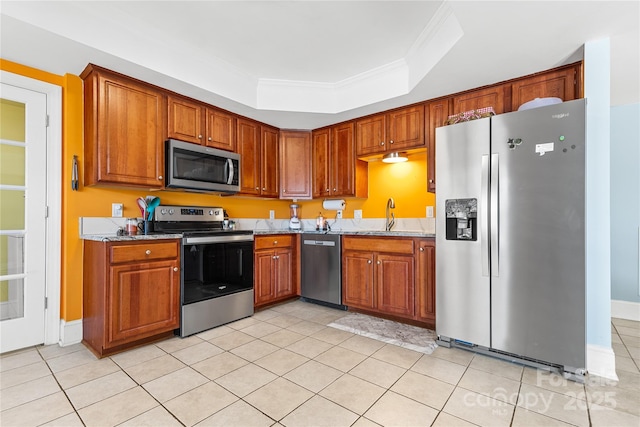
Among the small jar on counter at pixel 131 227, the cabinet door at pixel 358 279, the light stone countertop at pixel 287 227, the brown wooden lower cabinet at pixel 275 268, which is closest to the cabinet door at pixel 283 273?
the brown wooden lower cabinet at pixel 275 268

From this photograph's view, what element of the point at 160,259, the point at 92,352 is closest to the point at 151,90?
the point at 160,259

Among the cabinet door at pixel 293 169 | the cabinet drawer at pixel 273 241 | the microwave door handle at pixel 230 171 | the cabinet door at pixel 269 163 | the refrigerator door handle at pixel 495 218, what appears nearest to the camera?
the refrigerator door handle at pixel 495 218

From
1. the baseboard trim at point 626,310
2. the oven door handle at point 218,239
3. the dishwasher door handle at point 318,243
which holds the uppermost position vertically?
the oven door handle at point 218,239

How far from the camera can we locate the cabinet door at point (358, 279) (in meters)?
3.26

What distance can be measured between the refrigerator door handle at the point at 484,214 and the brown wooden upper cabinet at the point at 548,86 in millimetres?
791

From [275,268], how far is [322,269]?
1.88 feet

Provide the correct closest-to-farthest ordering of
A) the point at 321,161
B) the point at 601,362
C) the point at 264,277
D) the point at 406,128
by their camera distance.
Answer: the point at 601,362 → the point at 406,128 → the point at 264,277 → the point at 321,161

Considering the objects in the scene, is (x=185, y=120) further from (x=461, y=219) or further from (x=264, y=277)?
(x=461, y=219)

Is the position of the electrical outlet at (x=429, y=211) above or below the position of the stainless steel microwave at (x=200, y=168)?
below

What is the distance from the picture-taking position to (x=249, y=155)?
370 cm

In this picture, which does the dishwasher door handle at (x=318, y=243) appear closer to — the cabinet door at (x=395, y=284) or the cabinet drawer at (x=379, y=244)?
the cabinet drawer at (x=379, y=244)

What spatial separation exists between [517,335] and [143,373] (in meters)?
2.66

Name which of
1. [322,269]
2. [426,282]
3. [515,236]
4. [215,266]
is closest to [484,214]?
[515,236]

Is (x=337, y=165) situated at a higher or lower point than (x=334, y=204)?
higher
